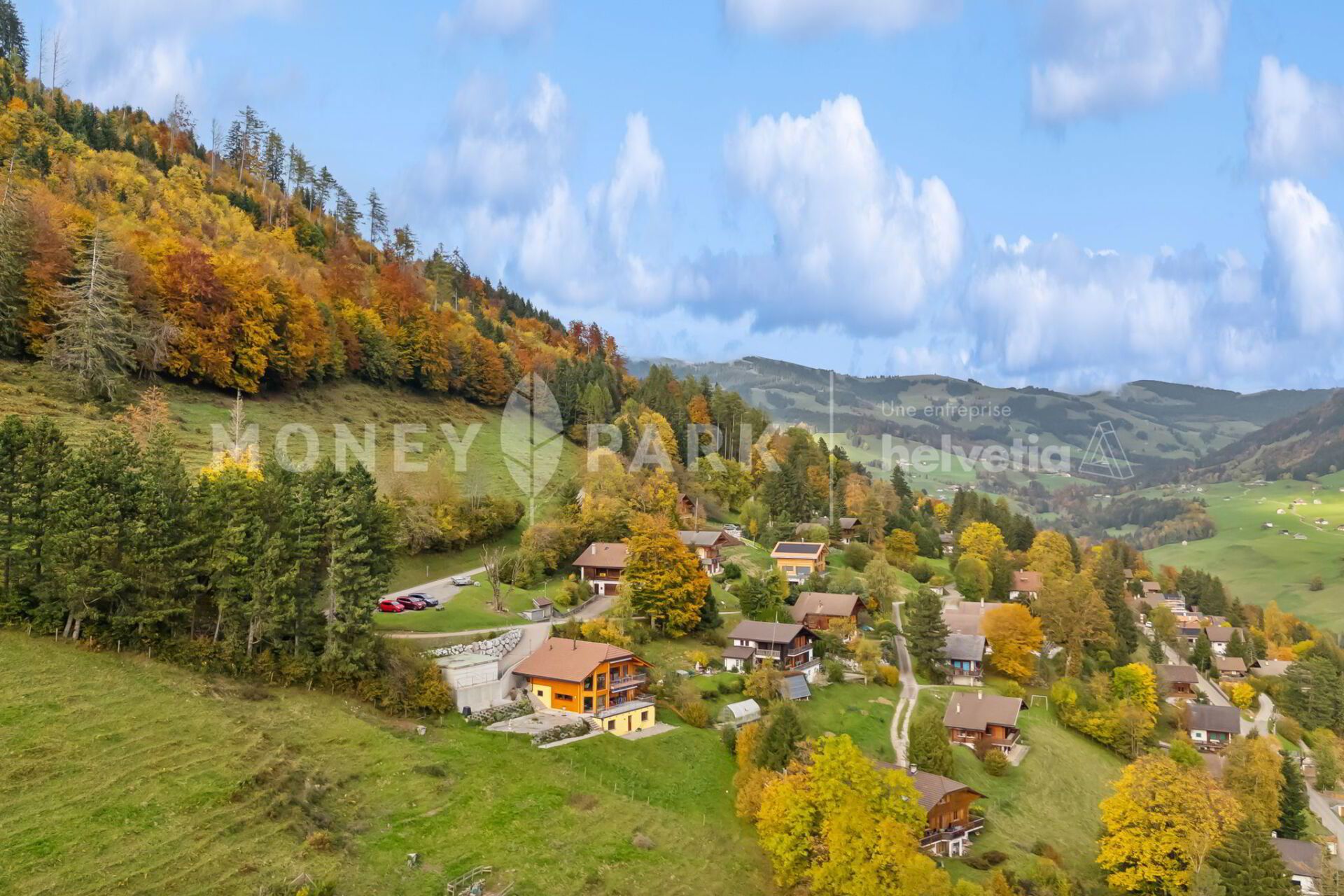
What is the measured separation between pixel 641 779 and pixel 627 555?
25709mm

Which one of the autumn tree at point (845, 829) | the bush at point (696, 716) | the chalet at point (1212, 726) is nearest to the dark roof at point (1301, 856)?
the chalet at point (1212, 726)

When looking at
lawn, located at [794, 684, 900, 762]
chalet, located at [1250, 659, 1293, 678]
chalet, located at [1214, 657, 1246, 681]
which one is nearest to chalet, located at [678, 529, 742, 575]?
lawn, located at [794, 684, 900, 762]

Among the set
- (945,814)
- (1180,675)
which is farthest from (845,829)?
(1180,675)

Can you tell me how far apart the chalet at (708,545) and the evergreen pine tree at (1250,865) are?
43751mm

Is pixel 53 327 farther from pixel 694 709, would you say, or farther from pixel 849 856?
pixel 849 856

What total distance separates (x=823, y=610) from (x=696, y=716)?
24395 millimetres

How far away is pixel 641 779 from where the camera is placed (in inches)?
1542

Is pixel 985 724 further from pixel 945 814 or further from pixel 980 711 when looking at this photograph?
pixel 945 814

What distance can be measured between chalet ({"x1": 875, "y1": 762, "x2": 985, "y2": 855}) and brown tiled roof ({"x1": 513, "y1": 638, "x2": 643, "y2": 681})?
15.4 m

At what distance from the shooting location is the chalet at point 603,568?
66250 millimetres

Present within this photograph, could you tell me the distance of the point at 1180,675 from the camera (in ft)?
270

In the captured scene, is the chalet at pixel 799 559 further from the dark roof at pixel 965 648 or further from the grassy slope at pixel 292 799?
the grassy slope at pixel 292 799

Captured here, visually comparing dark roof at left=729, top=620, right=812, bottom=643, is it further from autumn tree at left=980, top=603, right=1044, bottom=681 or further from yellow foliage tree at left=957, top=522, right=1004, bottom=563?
yellow foliage tree at left=957, top=522, right=1004, bottom=563

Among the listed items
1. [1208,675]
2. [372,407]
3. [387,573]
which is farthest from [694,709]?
[1208,675]
